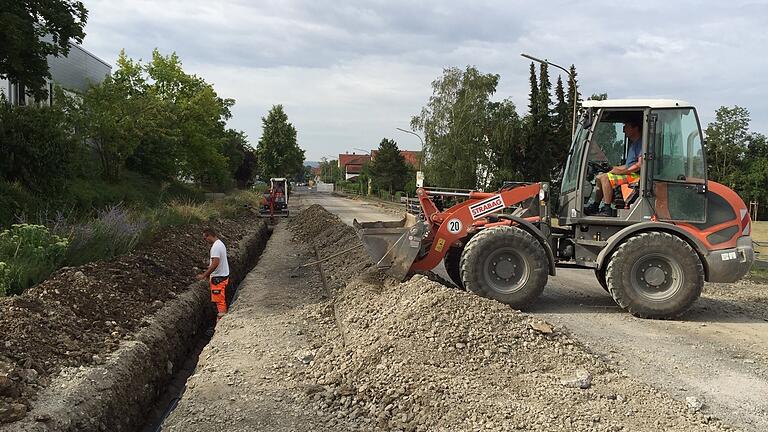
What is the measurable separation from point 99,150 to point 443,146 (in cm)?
2659

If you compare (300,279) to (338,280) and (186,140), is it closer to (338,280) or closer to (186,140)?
(338,280)

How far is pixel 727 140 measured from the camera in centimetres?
6438

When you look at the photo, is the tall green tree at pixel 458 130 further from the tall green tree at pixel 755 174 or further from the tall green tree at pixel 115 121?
the tall green tree at pixel 755 174

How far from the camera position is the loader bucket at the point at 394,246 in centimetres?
834

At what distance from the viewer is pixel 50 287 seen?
24.3ft

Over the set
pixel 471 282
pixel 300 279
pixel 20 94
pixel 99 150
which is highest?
pixel 20 94

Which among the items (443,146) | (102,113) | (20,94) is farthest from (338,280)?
(443,146)

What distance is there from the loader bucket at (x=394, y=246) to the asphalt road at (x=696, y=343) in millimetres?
1935

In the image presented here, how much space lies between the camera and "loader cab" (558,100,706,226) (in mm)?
7801

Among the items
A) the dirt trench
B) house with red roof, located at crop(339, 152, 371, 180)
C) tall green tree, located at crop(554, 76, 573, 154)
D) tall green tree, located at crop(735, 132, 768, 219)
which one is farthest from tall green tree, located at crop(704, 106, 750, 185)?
house with red roof, located at crop(339, 152, 371, 180)

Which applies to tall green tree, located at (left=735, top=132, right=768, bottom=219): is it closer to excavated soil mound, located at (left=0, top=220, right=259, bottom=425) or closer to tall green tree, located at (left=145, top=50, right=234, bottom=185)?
tall green tree, located at (left=145, top=50, right=234, bottom=185)

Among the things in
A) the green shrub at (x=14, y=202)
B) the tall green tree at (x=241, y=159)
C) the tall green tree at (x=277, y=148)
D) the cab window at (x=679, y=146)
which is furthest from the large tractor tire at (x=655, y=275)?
the tall green tree at (x=277, y=148)

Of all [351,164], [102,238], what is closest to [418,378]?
[102,238]

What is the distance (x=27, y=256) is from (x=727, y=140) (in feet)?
233
